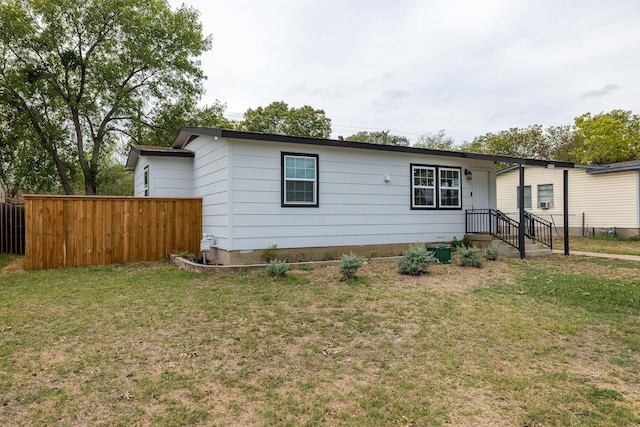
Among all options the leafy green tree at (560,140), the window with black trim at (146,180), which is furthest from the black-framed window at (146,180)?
the leafy green tree at (560,140)

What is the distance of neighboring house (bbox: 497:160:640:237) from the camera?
16.5m

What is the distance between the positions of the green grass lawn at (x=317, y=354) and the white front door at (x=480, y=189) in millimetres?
5343

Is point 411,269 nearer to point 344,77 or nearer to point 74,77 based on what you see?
point 74,77

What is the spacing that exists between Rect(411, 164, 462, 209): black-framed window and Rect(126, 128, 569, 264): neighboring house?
3 cm

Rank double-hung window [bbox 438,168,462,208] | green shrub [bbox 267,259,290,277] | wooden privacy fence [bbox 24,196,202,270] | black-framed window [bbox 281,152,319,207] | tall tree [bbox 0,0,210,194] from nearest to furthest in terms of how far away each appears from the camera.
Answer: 1. green shrub [bbox 267,259,290,277]
2. wooden privacy fence [bbox 24,196,202,270]
3. black-framed window [bbox 281,152,319,207]
4. double-hung window [bbox 438,168,462,208]
5. tall tree [bbox 0,0,210,194]

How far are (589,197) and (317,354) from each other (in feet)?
63.1

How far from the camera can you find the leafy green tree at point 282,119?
31.0 m

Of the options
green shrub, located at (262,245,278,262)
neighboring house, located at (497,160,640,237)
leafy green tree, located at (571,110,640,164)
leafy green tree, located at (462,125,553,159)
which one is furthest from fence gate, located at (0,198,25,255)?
leafy green tree, located at (571,110,640,164)

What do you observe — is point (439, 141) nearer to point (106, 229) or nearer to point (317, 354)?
point (106, 229)

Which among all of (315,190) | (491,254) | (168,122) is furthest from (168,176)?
(168,122)

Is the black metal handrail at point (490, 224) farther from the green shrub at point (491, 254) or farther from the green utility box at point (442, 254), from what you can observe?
the green utility box at point (442, 254)

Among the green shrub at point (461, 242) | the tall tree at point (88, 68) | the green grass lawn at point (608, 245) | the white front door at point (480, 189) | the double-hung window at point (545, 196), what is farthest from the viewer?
the double-hung window at point (545, 196)

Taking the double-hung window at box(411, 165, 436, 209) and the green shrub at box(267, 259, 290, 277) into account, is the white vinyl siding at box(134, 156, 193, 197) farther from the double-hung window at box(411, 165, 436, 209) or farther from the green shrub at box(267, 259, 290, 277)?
the double-hung window at box(411, 165, 436, 209)

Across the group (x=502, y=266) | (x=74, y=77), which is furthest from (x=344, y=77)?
(x=502, y=266)
